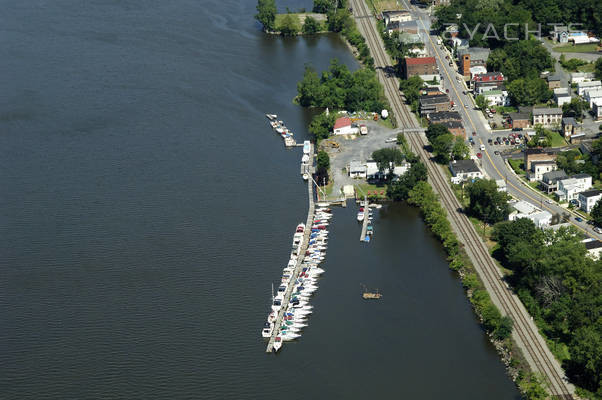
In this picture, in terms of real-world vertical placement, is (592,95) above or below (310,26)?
above

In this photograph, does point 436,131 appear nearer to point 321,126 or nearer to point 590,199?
point 321,126

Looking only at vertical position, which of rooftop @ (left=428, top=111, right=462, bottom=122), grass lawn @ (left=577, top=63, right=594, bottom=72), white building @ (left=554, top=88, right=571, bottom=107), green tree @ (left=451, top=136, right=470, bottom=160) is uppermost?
grass lawn @ (left=577, top=63, right=594, bottom=72)

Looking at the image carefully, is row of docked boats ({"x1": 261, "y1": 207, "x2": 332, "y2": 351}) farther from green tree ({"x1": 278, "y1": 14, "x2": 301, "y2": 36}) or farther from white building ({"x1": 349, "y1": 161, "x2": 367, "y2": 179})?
green tree ({"x1": 278, "y1": 14, "x2": 301, "y2": 36})

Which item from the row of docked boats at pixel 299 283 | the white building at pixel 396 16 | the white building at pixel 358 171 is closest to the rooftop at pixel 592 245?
the row of docked boats at pixel 299 283

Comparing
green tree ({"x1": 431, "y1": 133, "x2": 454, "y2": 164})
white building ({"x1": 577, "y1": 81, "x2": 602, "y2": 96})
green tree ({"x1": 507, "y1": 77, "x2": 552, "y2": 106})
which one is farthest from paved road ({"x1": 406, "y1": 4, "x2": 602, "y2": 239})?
white building ({"x1": 577, "y1": 81, "x2": 602, "y2": 96})

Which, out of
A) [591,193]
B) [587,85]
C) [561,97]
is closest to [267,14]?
[561,97]

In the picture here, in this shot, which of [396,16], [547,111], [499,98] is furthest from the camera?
[396,16]
